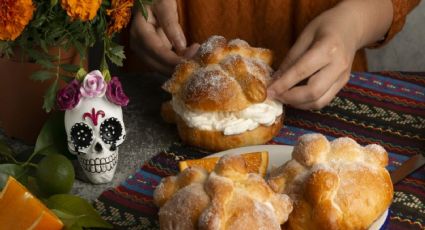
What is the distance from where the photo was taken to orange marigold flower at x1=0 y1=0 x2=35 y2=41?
1.01 meters

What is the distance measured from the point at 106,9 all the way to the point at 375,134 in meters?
0.58

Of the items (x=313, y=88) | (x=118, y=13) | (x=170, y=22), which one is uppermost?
(x=118, y=13)

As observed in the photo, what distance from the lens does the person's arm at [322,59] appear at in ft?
4.26

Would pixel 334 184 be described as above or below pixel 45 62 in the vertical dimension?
below

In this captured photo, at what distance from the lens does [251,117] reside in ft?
4.18

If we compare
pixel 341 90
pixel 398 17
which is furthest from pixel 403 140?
pixel 398 17

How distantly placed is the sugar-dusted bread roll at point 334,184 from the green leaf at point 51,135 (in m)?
0.40

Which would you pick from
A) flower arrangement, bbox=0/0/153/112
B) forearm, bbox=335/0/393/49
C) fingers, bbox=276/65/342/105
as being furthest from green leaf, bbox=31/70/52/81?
forearm, bbox=335/0/393/49

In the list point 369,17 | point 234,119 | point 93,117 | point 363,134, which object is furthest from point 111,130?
point 369,17

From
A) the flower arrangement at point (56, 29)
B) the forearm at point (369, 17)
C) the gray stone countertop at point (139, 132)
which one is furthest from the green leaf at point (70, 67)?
the forearm at point (369, 17)

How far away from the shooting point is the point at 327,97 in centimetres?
136

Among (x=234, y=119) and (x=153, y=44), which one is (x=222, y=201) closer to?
(x=234, y=119)

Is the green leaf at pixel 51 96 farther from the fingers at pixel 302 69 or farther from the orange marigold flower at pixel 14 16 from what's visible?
the fingers at pixel 302 69

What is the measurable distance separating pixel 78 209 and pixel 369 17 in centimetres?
80
